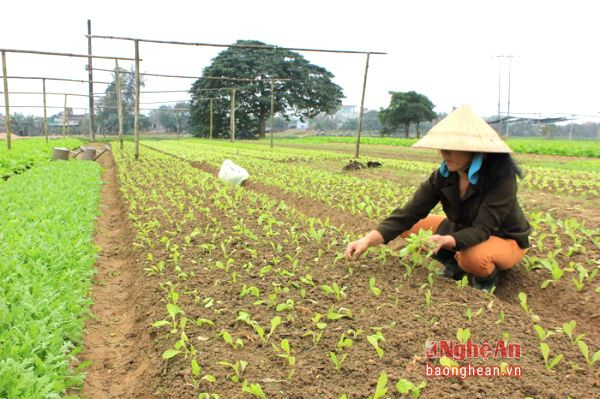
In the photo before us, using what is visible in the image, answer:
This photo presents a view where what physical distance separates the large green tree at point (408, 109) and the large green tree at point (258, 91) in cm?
582

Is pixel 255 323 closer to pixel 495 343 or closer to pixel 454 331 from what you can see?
pixel 454 331

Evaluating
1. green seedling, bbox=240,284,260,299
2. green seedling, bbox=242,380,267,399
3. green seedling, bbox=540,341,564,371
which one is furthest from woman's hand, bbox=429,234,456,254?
green seedling, bbox=242,380,267,399

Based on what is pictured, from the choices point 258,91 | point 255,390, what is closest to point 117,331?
point 255,390

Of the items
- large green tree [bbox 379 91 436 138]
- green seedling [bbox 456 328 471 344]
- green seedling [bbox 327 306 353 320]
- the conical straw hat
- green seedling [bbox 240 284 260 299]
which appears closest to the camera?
green seedling [bbox 456 328 471 344]

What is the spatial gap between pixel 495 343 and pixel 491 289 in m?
1.04

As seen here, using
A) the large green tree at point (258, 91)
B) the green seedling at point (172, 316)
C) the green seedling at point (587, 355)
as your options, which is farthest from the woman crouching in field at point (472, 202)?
the large green tree at point (258, 91)

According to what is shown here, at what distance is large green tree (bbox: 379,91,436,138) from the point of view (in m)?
44.0

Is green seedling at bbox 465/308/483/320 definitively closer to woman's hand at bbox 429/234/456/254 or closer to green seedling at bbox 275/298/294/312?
woman's hand at bbox 429/234/456/254

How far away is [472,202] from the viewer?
3.64 m

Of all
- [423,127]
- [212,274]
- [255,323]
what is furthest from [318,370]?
[423,127]

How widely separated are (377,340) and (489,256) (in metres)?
1.36

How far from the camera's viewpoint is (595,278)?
12.6 ft

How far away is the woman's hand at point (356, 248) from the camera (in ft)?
12.1

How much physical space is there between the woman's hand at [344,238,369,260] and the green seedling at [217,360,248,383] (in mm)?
1456
